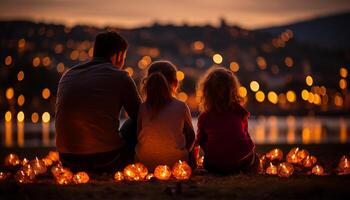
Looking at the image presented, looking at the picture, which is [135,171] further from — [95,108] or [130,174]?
[95,108]

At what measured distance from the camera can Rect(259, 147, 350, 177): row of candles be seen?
8062mm

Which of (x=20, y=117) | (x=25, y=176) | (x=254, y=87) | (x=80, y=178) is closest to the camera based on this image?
(x=80, y=178)

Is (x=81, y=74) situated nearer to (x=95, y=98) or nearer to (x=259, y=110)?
(x=95, y=98)

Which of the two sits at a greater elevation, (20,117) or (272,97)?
(272,97)

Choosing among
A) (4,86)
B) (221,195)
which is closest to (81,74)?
(221,195)

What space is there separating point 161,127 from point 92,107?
2.94ft

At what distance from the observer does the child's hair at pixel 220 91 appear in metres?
8.27

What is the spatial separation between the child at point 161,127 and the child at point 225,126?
376 millimetres

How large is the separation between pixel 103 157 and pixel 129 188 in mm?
1274

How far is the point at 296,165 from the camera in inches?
384

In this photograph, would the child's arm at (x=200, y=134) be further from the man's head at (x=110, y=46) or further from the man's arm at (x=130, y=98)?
the man's head at (x=110, y=46)

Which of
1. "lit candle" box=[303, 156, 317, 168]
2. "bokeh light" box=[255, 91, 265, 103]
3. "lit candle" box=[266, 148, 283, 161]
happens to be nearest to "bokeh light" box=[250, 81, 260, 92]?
"bokeh light" box=[255, 91, 265, 103]

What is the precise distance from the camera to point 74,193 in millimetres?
6465

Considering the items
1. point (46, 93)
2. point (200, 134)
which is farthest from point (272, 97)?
point (200, 134)
